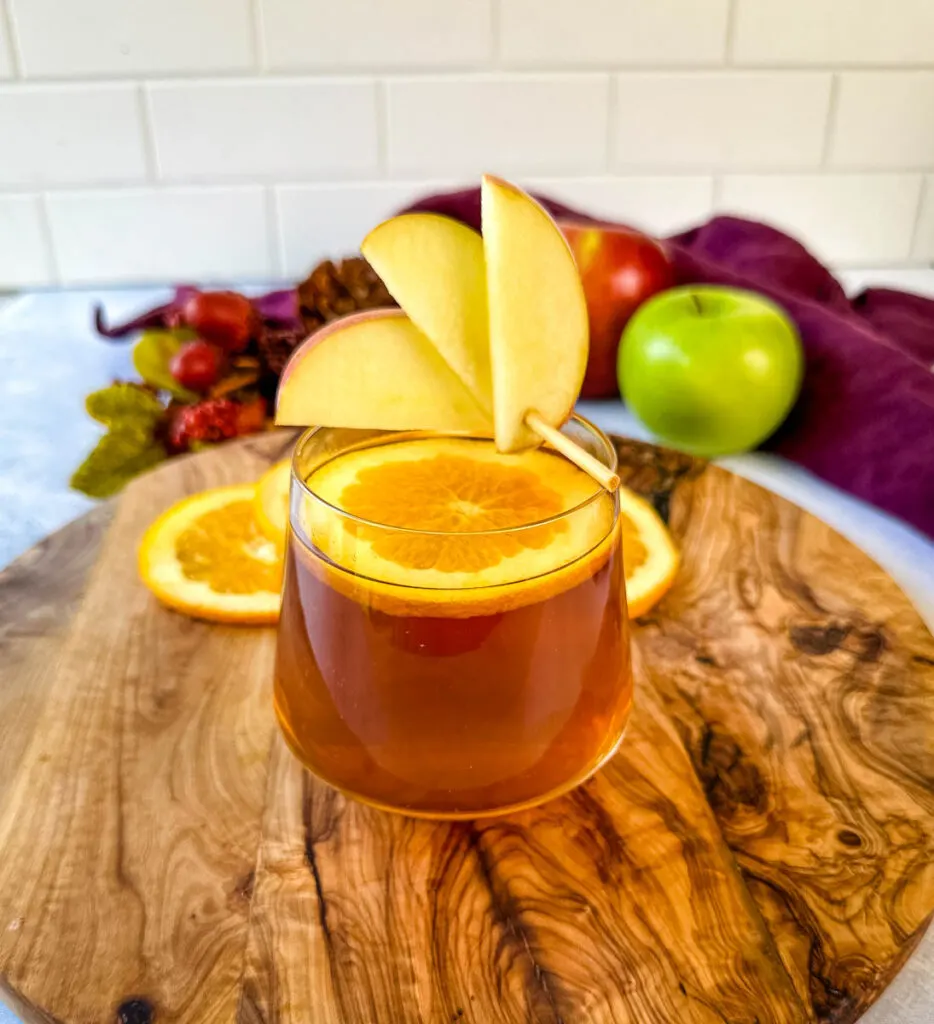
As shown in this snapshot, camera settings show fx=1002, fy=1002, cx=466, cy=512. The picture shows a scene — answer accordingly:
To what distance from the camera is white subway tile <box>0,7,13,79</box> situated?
3.78 feet

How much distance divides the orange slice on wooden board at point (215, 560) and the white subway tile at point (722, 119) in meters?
0.81

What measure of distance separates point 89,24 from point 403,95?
369mm

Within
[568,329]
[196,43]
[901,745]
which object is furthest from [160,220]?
[901,745]

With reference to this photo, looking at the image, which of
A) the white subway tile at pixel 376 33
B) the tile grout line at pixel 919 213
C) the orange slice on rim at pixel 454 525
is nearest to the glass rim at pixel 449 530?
the orange slice on rim at pixel 454 525

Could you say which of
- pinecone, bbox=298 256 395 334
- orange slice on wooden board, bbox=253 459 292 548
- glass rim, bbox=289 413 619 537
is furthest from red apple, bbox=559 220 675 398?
glass rim, bbox=289 413 619 537

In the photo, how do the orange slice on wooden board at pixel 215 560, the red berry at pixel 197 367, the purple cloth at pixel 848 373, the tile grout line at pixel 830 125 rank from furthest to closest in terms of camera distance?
the tile grout line at pixel 830 125 → the red berry at pixel 197 367 → the purple cloth at pixel 848 373 → the orange slice on wooden board at pixel 215 560

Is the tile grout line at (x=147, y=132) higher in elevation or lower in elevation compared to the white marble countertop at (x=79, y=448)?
higher

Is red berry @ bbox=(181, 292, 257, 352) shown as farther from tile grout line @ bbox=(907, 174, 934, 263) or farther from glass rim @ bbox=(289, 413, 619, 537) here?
tile grout line @ bbox=(907, 174, 934, 263)

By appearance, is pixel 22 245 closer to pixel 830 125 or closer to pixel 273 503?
pixel 273 503

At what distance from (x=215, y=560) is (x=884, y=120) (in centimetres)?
108

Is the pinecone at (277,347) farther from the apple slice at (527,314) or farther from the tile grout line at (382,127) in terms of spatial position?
the apple slice at (527,314)

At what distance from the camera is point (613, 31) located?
1.20 m

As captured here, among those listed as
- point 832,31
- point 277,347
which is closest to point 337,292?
point 277,347

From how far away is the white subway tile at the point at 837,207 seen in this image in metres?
1.33
